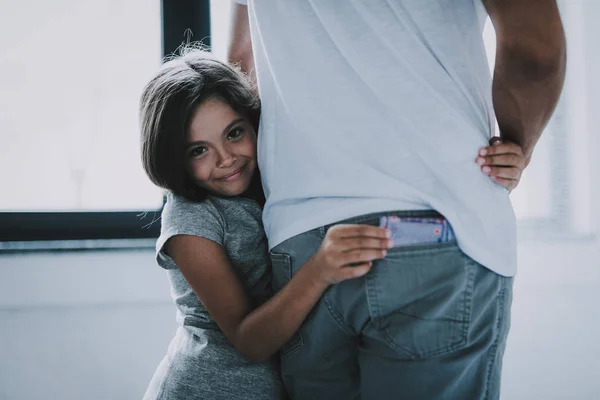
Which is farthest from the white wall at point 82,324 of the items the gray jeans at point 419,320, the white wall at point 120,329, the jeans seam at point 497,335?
the jeans seam at point 497,335

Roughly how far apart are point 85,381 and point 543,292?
3.93 feet

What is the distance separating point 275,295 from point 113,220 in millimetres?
874

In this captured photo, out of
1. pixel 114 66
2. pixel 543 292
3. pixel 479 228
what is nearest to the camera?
pixel 479 228

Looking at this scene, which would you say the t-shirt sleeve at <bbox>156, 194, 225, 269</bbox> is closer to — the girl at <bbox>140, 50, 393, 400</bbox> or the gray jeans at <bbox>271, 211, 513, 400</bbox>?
the girl at <bbox>140, 50, 393, 400</bbox>

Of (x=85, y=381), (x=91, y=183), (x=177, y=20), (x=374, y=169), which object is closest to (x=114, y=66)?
(x=177, y=20)

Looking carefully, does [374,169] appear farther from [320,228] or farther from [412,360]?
[412,360]

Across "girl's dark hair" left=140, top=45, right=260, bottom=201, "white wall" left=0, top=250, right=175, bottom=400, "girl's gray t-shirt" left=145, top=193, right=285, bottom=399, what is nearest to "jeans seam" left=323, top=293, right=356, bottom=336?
"girl's gray t-shirt" left=145, top=193, right=285, bottom=399

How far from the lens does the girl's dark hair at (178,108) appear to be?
872mm

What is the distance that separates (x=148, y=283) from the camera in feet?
4.34

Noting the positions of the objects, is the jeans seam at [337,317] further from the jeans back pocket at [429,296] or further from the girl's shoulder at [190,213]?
the girl's shoulder at [190,213]

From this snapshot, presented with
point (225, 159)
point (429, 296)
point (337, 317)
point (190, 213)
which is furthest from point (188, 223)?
point (429, 296)

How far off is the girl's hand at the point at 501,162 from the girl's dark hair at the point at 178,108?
0.45 meters

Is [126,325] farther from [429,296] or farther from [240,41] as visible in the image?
[429,296]

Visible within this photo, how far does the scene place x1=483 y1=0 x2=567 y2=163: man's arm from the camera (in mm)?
578
